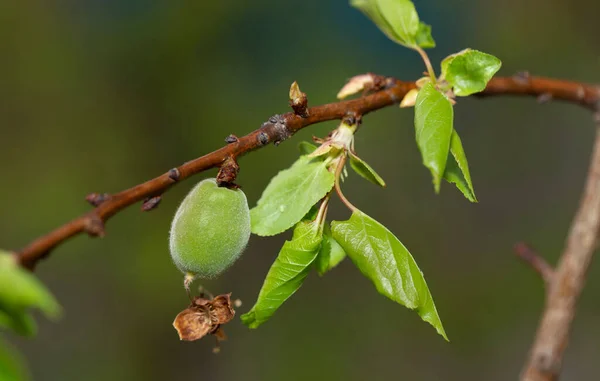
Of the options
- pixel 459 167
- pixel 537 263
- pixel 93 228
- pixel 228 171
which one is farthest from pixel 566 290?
pixel 93 228

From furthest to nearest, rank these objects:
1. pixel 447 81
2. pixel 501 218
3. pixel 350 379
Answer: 1. pixel 501 218
2. pixel 350 379
3. pixel 447 81

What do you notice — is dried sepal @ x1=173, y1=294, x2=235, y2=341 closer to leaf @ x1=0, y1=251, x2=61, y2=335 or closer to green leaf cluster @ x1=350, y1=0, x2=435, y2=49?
leaf @ x1=0, y1=251, x2=61, y2=335

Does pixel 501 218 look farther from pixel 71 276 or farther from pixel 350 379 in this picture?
pixel 71 276

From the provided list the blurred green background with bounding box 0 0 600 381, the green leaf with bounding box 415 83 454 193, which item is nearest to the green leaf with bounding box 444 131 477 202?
the green leaf with bounding box 415 83 454 193

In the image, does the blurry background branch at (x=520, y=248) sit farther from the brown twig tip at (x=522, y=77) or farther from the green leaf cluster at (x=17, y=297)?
the green leaf cluster at (x=17, y=297)

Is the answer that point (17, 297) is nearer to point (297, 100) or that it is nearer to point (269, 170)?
point (297, 100)

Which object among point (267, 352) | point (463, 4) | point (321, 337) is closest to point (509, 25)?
point (463, 4)
